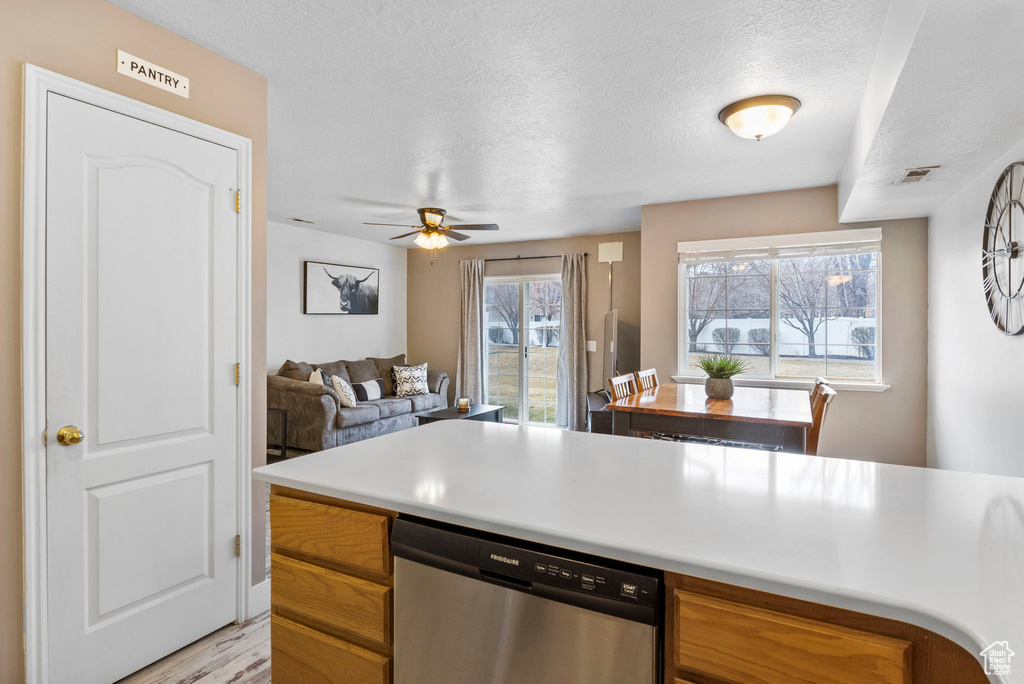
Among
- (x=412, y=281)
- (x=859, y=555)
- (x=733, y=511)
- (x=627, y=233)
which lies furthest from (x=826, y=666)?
(x=412, y=281)

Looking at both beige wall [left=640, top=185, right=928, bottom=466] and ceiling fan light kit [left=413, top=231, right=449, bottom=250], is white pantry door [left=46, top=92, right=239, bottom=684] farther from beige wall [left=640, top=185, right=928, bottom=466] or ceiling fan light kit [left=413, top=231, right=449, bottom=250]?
beige wall [left=640, top=185, right=928, bottom=466]

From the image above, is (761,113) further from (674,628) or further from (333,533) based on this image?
(333,533)

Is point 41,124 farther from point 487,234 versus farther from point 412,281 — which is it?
point 412,281

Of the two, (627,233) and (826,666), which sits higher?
(627,233)

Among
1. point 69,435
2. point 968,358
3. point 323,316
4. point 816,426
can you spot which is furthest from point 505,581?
point 323,316

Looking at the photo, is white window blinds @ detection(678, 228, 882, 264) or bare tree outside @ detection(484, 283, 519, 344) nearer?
white window blinds @ detection(678, 228, 882, 264)

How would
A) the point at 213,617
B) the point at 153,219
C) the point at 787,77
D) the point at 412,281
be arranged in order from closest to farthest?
the point at 153,219, the point at 213,617, the point at 787,77, the point at 412,281

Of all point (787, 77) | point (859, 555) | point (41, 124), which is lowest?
point (859, 555)

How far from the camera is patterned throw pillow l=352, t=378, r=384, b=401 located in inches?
239

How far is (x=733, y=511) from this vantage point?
104 cm

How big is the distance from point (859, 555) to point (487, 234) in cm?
589

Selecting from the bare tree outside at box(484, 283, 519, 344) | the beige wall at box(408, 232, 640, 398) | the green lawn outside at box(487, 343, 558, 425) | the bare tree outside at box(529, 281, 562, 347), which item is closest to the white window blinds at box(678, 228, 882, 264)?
the beige wall at box(408, 232, 640, 398)

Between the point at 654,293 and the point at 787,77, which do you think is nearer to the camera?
the point at 787,77

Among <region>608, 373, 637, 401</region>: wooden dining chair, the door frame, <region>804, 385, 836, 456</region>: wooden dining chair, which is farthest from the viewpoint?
<region>608, 373, 637, 401</region>: wooden dining chair
